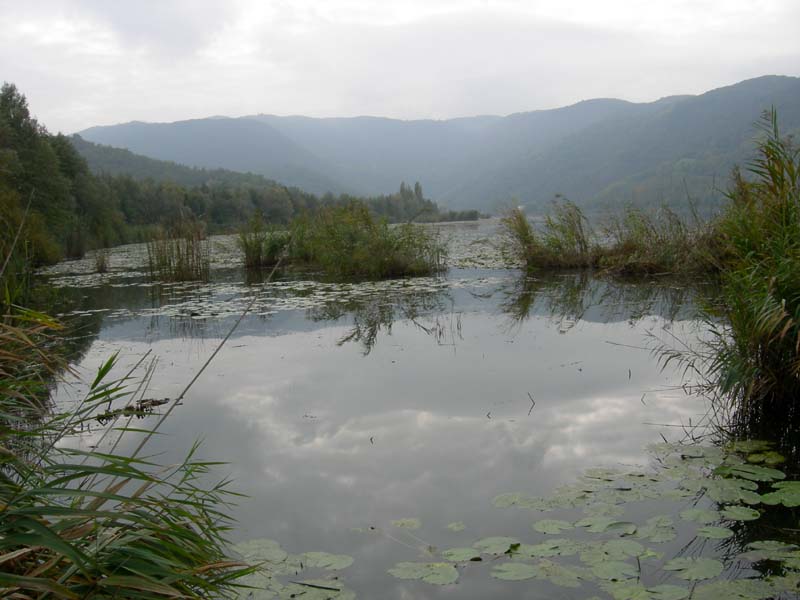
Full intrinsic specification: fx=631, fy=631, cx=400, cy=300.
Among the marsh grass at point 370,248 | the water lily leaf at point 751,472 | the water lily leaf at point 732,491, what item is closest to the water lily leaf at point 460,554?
the water lily leaf at point 732,491

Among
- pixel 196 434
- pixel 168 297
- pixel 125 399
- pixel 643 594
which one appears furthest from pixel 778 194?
pixel 168 297

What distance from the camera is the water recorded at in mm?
3125

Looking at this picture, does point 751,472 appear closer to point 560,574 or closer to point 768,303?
point 768,303

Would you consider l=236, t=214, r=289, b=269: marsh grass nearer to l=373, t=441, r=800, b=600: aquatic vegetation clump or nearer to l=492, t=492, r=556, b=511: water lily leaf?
l=492, t=492, r=556, b=511: water lily leaf

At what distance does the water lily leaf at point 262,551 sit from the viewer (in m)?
2.79

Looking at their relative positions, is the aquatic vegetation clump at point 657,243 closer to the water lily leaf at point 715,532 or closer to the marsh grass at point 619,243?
the marsh grass at point 619,243

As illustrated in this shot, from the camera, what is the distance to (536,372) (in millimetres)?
5738

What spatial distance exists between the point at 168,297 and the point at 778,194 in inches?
401

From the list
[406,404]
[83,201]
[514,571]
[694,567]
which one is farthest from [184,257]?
[83,201]

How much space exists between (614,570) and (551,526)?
17.2 inches

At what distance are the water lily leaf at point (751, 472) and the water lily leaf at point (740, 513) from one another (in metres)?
0.41

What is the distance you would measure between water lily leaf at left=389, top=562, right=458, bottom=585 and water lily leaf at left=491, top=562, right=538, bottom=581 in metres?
0.17

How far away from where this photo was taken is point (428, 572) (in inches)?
102

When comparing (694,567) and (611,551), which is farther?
(611,551)
